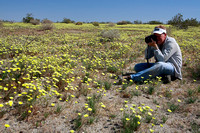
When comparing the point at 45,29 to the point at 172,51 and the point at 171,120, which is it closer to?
the point at 172,51

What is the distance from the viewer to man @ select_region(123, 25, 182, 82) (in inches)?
170

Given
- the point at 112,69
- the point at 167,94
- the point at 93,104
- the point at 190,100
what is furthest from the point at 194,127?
the point at 112,69

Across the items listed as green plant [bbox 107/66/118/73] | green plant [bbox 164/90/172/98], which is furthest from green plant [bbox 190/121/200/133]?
green plant [bbox 107/66/118/73]

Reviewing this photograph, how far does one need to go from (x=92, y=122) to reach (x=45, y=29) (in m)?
16.8

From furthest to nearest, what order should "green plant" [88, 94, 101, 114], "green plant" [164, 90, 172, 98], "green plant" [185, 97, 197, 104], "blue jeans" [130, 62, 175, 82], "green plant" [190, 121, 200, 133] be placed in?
"blue jeans" [130, 62, 175, 82]
"green plant" [164, 90, 172, 98]
"green plant" [185, 97, 197, 104]
"green plant" [88, 94, 101, 114]
"green plant" [190, 121, 200, 133]

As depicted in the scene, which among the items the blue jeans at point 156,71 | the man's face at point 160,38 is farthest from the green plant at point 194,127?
the man's face at point 160,38

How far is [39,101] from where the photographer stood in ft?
11.1

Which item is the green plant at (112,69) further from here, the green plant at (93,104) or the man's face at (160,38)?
the green plant at (93,104)

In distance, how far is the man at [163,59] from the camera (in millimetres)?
4309

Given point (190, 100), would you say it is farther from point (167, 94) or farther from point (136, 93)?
point (136, 93)

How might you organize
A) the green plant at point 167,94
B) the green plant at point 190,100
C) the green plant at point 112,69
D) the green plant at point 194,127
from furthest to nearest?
the green plant at point 112,69 < the green plant at point 167,94 < the green plant at point 190,100 < the green plant at point 194,127

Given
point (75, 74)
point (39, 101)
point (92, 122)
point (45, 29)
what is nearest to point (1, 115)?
point (39, 101)

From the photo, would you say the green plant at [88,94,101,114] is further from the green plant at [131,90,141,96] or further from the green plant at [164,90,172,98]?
the green plant at [164,90,172,98]

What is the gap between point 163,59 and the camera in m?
4.33
